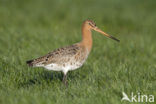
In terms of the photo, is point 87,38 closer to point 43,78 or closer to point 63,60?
point 63,60

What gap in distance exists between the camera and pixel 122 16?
16.4 metres

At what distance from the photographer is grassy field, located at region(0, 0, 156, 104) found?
7.18m

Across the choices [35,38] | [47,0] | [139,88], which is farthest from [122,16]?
[139,88]

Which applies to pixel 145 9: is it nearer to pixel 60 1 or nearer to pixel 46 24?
pixel 60 1

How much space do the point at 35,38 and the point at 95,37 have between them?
6.05ft

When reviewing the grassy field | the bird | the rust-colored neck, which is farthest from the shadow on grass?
the rust-colored neck

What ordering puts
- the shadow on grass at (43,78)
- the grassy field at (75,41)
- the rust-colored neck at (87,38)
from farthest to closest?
1. the rust-colored neck at (87,38)
2. the shadow on grass at (43,78)
3. the grassy field at (75,41)

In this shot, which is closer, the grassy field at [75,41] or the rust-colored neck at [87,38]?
the grassy field at [75,41]

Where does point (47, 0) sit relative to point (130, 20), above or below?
above

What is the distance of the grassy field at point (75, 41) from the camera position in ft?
23.6

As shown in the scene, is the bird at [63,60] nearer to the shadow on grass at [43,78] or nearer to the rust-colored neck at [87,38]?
the rust-colored neck at [87,38]

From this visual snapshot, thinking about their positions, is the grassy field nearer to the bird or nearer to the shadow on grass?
the shadow on grass

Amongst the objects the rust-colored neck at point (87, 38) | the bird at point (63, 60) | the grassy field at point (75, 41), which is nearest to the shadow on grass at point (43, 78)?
the grassy field at point (75, 41)

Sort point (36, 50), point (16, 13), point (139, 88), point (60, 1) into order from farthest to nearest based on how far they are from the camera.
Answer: point (60, 1), point (16, 13), point (36, 50), point (139, 88)
